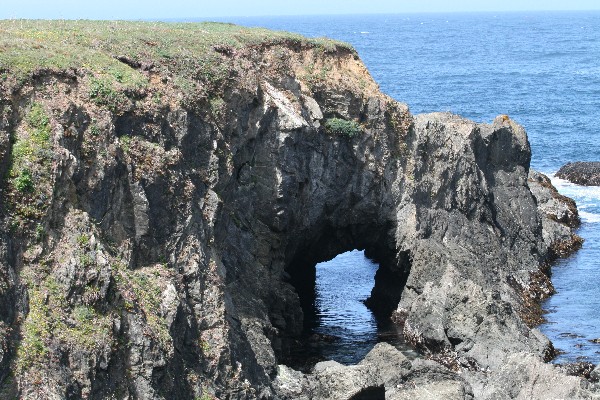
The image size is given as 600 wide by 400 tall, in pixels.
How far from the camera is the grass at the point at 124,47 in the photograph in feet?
117

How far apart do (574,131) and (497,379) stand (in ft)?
218

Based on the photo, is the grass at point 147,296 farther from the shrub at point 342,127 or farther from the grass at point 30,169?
the shrub at point 342,127

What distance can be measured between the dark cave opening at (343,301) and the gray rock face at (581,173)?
28982mm

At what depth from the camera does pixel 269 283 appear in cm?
4284

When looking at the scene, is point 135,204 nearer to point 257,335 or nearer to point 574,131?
A: point 257,335

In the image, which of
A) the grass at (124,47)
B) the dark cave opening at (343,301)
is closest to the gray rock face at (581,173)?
the dark cave opening at (343,301)

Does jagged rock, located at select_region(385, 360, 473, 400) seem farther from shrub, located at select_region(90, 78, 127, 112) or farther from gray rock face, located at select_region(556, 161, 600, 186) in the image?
gray rock face, located at select_region(556, 161, 600, 186)

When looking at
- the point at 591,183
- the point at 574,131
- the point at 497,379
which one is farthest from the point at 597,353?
the point at 574,131

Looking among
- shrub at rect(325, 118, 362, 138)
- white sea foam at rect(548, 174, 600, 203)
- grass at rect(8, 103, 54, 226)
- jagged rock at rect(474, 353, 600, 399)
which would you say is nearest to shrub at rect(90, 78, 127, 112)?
grass at rect(8, 103, 54, 226)

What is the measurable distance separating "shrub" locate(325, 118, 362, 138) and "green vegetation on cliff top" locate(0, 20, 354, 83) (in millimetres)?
4666

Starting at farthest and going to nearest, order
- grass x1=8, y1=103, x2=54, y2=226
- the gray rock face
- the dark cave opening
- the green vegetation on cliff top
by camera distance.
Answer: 1. the gray rock face
2. the dark cave opening
3. the green vegetation on cliff top
4. grass x1=8, y1=103, x2=54, y2=226

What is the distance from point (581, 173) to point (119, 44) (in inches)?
1962

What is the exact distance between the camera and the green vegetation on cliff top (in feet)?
117

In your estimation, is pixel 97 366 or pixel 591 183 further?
pixel 591 183
